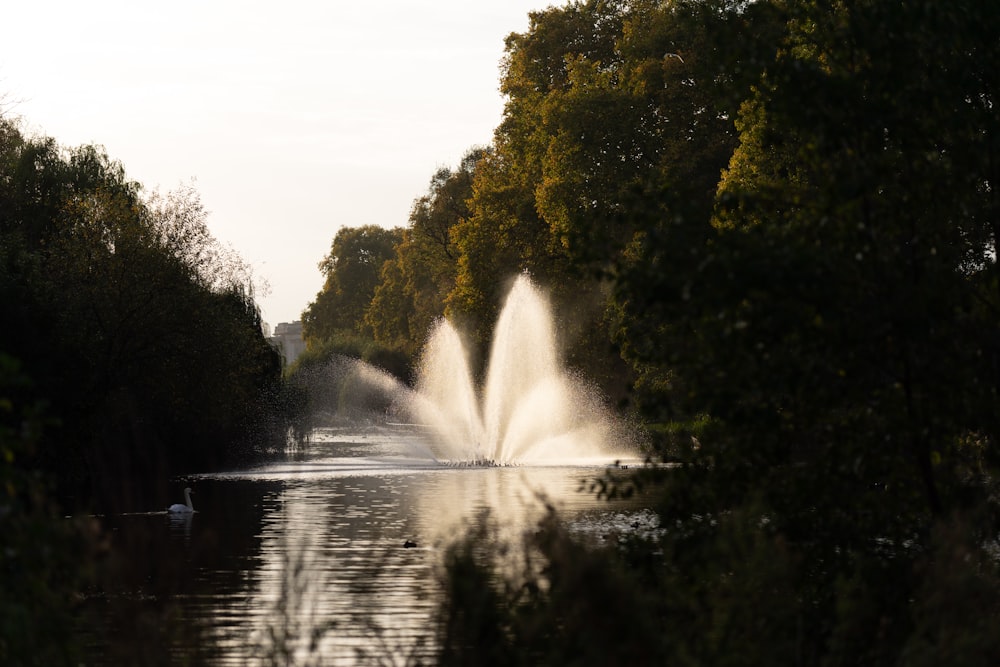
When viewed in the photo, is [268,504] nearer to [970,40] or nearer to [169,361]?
[169,361]

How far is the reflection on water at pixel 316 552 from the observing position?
13.1 m

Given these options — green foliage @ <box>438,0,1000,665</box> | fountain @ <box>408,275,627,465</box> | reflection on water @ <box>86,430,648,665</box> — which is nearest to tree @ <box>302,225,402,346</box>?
fountain @ <box>408,275,627,465</box>

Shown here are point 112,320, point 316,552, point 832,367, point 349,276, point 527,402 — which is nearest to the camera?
point 832,367

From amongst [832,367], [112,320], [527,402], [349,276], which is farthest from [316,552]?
[349,276]

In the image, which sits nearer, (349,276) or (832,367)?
(832,367)

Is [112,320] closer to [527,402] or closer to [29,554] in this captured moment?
[527,402]

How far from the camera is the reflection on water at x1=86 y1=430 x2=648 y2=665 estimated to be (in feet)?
43.0

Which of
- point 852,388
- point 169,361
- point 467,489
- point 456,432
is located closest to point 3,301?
point 169,361

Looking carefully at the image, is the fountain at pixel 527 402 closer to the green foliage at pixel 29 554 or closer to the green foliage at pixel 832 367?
the green foliage at pixel 832 367

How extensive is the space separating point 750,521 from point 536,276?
A: 51.7m

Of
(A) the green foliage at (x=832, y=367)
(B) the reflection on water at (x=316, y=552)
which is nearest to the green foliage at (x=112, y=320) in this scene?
(B) the reflection on water at (x=316, y=552)

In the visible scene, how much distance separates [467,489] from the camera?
134ft

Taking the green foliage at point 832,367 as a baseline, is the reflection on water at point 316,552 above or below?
below

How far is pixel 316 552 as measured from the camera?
25984mm
